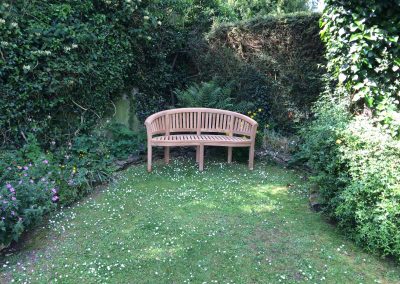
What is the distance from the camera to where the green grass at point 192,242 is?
9.01ft

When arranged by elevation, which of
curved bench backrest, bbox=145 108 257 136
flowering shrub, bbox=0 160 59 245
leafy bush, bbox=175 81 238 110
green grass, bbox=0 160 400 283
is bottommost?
green grass, bbox=0 160 400 283

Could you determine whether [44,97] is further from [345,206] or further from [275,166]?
[345,206]

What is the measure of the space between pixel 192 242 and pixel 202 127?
290 cm

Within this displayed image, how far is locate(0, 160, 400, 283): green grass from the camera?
9.01 feet

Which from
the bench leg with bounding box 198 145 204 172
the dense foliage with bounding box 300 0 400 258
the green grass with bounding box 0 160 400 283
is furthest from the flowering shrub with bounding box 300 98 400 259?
the bench leg with bounding box 198 145 204 172

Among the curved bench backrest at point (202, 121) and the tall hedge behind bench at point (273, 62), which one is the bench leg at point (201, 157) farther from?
the tall hedge behind bench at point (273, 62)

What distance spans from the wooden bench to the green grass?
0.86 meters

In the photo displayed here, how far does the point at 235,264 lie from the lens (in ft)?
9.43

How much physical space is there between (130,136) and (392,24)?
14.2ft

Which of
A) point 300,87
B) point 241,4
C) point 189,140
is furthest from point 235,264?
point 241,4

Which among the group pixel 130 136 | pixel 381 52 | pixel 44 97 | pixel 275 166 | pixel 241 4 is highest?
pixel 241 4

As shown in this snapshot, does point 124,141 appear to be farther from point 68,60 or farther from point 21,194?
point 21,194

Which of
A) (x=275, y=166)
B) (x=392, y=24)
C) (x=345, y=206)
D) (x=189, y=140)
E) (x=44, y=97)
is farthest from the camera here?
(x=275, y=166)

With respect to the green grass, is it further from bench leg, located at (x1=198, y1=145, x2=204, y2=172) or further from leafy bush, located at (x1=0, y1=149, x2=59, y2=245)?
bench leg, located at (x1=198, y1=145, x2=204, y2=172)
